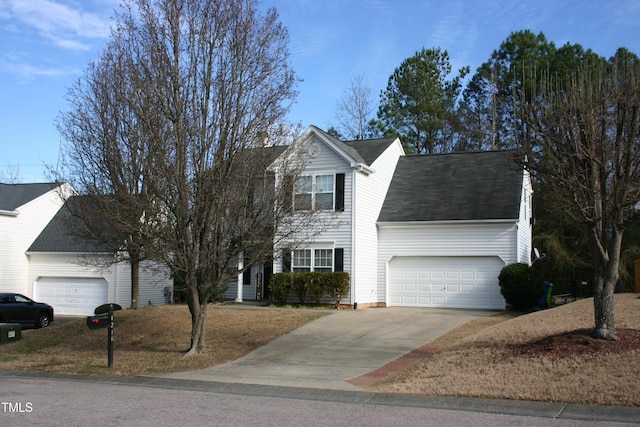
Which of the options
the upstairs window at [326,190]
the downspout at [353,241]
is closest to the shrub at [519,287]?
the downspout at [353,241]

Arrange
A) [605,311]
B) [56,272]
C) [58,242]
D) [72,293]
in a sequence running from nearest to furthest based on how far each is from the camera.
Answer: [605,311], [72,293], [56,272], [58,242]

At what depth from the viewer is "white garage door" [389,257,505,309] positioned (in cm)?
2412

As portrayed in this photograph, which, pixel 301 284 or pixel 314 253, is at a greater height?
pixel 314 253

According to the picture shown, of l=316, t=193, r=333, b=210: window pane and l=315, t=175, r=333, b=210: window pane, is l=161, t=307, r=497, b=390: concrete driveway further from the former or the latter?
l=315, t=175, r=333, b=210: window pane

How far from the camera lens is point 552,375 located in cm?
1067

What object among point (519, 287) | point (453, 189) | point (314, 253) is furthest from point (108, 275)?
point (519, 287)

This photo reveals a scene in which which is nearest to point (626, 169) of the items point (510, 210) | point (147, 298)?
point (510, 210)

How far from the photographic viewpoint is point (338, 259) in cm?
2445

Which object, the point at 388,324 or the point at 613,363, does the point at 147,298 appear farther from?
the point at 613,363

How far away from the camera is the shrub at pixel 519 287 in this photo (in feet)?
74.6

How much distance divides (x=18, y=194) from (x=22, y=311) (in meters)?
11.1

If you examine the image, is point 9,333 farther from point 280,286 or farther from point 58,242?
point 58,242

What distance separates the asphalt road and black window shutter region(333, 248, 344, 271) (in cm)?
1253

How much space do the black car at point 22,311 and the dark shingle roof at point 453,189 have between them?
14.5 meters
